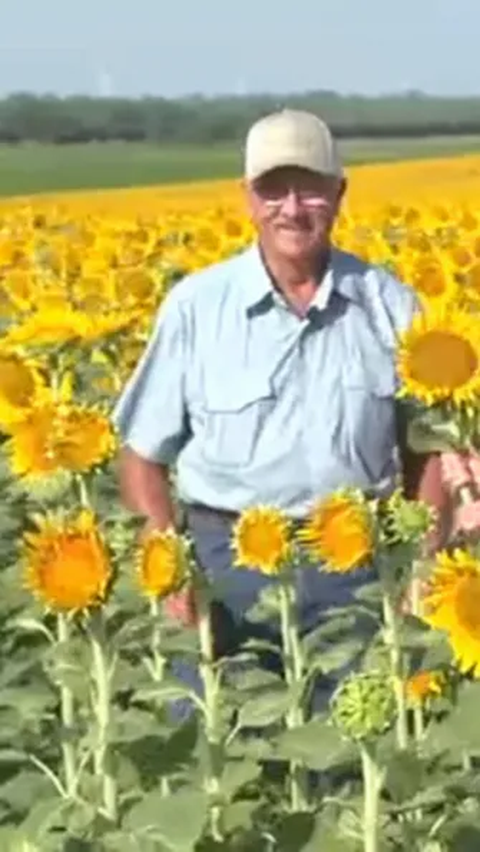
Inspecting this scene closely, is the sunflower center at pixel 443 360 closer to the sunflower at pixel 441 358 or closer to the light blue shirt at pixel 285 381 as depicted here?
the sunflower at pixel 441 358

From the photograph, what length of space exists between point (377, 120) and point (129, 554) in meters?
38.4

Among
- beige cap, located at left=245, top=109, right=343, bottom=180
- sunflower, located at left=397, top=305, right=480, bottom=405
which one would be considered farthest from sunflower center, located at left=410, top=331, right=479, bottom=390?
beige cap, located at left=245, top=109, right=343, bottom=180

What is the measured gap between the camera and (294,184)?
12.7 feet

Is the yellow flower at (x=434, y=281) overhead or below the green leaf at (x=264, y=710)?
below

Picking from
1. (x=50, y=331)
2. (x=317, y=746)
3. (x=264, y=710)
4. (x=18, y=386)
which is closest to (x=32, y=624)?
(x=264, y=710)

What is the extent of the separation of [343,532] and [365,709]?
15.6 inches

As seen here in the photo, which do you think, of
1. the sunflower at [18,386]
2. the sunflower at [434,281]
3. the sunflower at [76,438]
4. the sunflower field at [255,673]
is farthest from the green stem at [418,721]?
the sunflower at [434,281]

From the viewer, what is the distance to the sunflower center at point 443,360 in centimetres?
321

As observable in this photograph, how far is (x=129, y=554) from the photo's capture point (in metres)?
3.33

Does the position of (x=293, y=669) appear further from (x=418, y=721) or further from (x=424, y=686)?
(x=424, y=686)

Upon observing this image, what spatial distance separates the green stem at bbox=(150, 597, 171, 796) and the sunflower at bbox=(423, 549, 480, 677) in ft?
1.20

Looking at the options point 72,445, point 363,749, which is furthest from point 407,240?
point 363,749

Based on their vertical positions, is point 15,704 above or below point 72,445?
below

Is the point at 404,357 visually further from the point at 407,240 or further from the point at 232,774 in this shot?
the point at 407,240
